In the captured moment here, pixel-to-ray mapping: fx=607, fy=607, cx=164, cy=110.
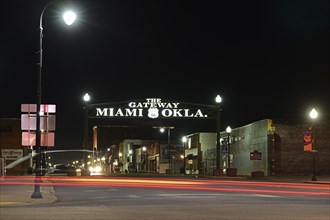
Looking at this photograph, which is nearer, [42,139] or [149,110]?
[42,139]

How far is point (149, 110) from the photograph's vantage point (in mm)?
67688

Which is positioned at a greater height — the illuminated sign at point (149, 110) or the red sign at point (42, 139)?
the illuminated sign at point (149, 110)

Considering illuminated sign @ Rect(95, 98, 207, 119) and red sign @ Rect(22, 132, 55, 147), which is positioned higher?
illuminated sign @ Rect(95, 98, 207, 119)

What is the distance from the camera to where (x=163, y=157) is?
4183 inches

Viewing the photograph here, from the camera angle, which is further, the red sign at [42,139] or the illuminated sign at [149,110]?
the illuminated sign at [149,110]

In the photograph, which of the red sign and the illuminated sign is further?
the illuminated sign

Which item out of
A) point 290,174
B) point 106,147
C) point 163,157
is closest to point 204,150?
point 163,157

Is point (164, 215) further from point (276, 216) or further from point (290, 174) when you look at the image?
point (290, 174)

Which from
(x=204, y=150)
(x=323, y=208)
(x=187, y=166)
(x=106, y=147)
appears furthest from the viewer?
(x=106, y=147)

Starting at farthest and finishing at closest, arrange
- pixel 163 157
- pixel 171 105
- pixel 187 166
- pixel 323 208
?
pixel 163 157 → pixel 187 166 → pixel 171 105 → pixel 323 208

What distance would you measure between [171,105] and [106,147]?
121m

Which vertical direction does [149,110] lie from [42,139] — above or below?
above

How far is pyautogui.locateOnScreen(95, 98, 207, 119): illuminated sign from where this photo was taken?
67750 mm

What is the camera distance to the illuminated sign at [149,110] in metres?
67.8
